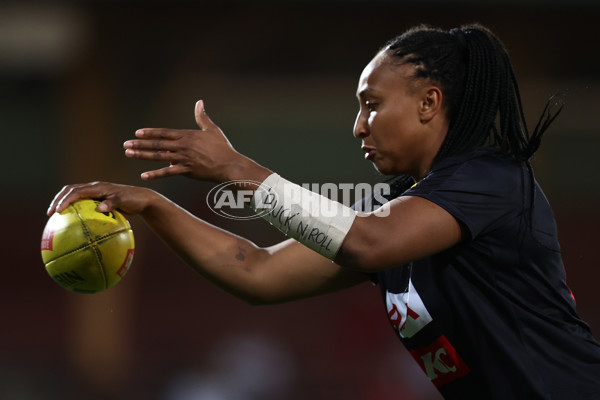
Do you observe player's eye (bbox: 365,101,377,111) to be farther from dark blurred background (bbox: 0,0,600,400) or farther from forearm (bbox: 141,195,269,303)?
dark blurred background (bbox: 0,0,600,400)

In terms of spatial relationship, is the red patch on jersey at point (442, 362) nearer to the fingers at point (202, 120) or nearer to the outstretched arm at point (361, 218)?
the outstretched arm at point (361, 218)

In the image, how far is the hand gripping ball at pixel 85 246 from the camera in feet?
7.04

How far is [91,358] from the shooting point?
620cm

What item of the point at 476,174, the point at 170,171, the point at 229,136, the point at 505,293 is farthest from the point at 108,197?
the point at 229,136

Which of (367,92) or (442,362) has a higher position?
(367,92)

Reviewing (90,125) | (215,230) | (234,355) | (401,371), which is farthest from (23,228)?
(215,230)

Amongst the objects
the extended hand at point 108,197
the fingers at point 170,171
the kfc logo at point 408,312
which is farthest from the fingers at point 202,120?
the kfc logo at point 408,312

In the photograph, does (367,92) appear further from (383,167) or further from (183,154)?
(183,154)

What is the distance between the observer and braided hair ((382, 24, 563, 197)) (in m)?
2.17

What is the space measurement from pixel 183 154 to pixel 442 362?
3.16 ft

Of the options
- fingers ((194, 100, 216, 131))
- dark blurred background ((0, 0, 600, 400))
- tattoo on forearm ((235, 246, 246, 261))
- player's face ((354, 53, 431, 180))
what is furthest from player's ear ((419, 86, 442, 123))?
dark blurred background ((0, 0, 600, 400))

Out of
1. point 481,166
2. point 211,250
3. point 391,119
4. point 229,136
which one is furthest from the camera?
point 229,136

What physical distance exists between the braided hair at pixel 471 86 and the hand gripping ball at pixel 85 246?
978mm

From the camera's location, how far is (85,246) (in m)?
2.16
